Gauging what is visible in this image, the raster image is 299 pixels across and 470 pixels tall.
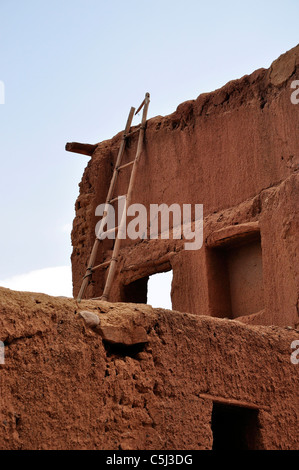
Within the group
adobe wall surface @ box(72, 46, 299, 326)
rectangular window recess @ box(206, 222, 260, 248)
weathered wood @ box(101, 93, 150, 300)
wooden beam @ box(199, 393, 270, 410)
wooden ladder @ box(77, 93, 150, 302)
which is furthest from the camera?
wooden ladder @ box(77, 93, 150, 302)

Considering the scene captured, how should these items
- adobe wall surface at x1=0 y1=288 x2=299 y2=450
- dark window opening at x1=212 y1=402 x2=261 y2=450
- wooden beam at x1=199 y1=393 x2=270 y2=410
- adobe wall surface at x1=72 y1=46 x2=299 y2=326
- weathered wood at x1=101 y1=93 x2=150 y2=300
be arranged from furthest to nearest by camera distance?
weathered wood at x1=101 y1=93 x2=150 y2=300 → adobe wall surface at x1=72 y1=46 x2=299 y2=326 → dark window opening at x1=212 y1=402 x2=261 y2=450 → wooden beam at x1=199 y1=393 x2=270 y2=410 → adobe wall surface at x1=0 y1=288 x2=299 y2=450

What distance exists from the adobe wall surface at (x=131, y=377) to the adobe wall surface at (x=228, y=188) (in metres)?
1.53

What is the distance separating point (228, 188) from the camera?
24.1ft

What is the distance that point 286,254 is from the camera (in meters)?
6.30

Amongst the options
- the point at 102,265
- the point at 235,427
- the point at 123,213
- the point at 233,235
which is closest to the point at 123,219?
the point at 123,213

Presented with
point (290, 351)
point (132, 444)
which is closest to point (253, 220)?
point (290, 351)

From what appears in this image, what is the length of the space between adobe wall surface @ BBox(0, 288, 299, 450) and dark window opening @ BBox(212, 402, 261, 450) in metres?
0.04

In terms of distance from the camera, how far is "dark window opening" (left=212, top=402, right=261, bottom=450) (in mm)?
4539

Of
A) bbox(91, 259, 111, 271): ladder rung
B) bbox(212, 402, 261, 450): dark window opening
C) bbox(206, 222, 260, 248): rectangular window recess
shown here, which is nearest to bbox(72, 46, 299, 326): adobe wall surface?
bbox(206, 222, 260, 248): rectangular window recess

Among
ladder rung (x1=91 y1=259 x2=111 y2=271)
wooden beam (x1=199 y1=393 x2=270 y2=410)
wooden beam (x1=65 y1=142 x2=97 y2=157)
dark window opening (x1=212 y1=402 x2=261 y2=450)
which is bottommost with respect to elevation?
dark window opening (x1=212 y1=402 x2=261 y2=450)

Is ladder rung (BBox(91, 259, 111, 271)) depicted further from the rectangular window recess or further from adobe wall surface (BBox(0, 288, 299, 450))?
adobe wall surface (BBox(0, 288, 299, 450))

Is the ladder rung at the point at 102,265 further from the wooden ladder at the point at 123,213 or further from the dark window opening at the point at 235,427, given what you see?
the dark window opening at the point at 235,427

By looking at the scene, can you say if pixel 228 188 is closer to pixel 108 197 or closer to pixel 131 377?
pixel 108 197

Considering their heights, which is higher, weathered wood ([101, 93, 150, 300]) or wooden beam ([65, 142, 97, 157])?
wooden beam ([65, 142, 97, 157])
